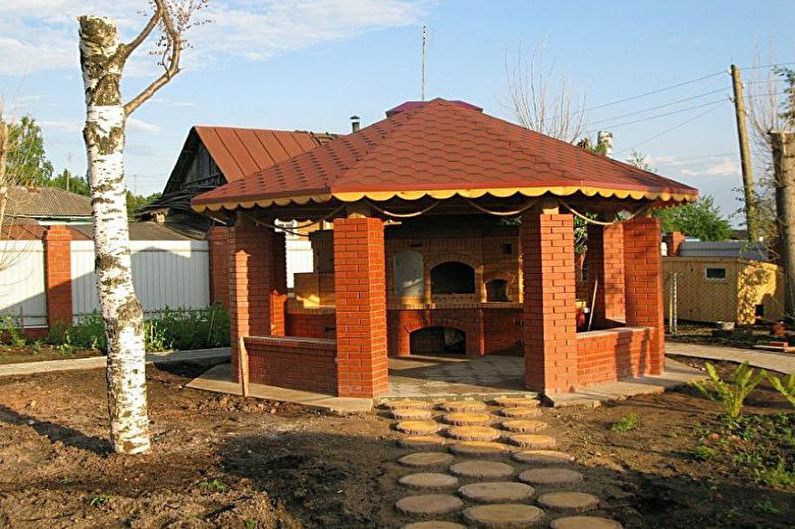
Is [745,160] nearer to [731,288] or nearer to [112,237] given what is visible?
[731,288]

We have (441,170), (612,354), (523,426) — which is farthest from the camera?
(612,354)

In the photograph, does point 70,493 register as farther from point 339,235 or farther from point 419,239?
point 419,239

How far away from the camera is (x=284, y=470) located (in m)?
6.88

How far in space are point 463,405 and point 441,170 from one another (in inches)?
110

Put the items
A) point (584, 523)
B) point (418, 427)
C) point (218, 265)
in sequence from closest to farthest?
1. point (584, 523)
2. point (418, 427)
3. point (218, 265)

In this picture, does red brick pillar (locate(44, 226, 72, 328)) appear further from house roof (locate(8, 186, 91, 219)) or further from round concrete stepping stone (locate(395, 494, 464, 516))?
house roof (locate(8, 186, 91, 219))

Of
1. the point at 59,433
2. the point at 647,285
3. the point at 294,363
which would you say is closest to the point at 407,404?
the point at 294,363

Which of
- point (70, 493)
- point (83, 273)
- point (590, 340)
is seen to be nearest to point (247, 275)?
point (590, 340)

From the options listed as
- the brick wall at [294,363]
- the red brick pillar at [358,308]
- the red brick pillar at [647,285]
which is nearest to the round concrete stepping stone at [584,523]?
the red brick pillar at [358,308]

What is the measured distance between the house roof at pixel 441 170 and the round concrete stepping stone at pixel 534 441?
9.48ft

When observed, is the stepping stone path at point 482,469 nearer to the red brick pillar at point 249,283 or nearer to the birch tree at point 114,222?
the birch tree at point 114,222

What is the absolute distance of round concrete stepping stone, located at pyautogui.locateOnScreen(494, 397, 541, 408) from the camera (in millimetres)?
9375

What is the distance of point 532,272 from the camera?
9875 mm

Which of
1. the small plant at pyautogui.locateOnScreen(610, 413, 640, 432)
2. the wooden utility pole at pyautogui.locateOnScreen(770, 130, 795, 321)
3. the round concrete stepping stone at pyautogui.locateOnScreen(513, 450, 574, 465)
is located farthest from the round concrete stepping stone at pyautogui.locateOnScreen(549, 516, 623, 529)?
the wooden utility pole at pyautogui.locateOnScreen(770, 130, 795, 321)
